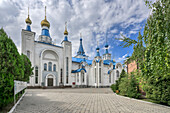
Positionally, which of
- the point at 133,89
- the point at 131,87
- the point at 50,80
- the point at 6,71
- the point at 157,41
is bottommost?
the point at 50,80

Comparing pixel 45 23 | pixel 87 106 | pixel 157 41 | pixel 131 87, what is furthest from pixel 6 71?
pixel 45 23

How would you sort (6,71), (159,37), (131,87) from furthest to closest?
(131,87) → (6,71) → (159,37)

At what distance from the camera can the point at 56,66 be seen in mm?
28328

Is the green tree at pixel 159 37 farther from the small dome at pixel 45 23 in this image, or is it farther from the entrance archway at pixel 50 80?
the small dome at pixel 45 23

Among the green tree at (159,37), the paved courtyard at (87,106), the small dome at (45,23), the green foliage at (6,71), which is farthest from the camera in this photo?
the small dome at (45,23)

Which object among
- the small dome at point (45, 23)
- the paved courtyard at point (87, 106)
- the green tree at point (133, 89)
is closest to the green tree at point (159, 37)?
the paved courtyard at point (87, 106)

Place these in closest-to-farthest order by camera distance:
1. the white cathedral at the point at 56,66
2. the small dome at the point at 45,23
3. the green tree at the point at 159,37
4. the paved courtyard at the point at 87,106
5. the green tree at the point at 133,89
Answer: the green tree at the point at 159,37
the paved courtyard at the point at 87,106
the green tree at the point at 133,89
the white cathedral at the point at 56,66
the small dome at the point at 45,23

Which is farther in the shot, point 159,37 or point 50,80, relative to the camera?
point 50,80

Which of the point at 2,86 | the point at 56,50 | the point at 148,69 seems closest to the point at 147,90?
the point at 148,69

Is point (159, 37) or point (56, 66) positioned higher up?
point (159, 37)

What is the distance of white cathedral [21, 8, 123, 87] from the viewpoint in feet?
79.0

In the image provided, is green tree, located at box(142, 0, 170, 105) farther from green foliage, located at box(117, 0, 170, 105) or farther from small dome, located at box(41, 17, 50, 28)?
small dome, located at box(41, 17, 50, 28)

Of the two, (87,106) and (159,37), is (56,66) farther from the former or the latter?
(159,37)

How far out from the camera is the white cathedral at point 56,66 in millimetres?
24066
